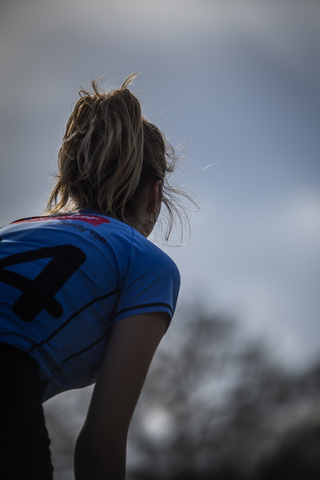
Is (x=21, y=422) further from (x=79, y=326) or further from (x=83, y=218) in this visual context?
(x=83, y=218)

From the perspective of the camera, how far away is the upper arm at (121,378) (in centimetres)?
154

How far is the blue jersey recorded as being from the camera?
5.07 ft

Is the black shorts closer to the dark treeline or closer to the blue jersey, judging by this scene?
the blue jersey

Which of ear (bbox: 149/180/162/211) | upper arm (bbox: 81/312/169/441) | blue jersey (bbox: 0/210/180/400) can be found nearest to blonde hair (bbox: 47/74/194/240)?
ear (bbox: 149/180/162/211)

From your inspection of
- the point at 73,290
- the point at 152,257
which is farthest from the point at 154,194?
the point at 73,290

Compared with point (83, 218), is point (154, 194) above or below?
above

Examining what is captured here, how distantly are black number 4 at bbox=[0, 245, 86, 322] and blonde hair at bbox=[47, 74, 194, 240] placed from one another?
49 cm

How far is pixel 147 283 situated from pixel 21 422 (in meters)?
0.59

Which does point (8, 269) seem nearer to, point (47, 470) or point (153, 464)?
→ point (47, 470)

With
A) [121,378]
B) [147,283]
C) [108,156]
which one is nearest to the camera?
[121,378]

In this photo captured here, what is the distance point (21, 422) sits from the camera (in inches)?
53.1

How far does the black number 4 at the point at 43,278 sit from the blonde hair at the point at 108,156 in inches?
19.1

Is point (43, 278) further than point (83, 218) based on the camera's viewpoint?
No

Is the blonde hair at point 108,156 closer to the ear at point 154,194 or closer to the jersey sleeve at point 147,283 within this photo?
the ear at point 154,194
